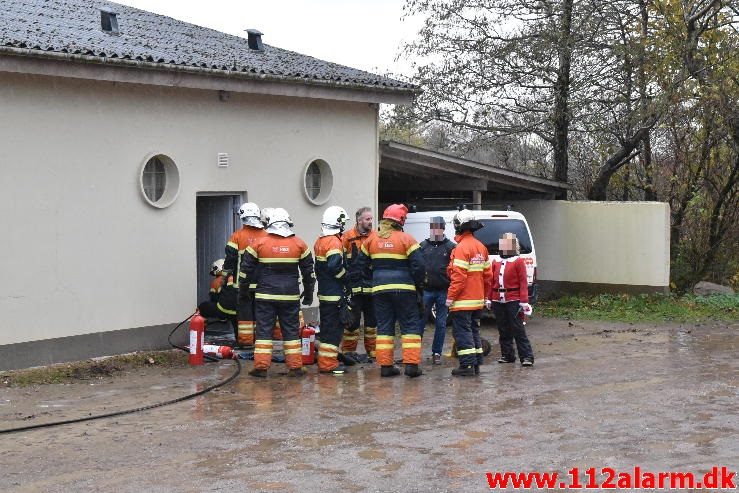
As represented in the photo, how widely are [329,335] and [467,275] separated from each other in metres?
1.70

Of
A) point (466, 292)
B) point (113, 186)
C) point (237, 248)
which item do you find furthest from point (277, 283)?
point (113, 186)

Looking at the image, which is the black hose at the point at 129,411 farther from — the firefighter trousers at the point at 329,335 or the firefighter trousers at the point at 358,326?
the firefighter trousers at the point at 358,326

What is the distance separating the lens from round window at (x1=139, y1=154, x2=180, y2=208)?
14148 mm

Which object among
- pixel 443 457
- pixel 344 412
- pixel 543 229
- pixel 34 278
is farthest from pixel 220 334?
pixel 543 229

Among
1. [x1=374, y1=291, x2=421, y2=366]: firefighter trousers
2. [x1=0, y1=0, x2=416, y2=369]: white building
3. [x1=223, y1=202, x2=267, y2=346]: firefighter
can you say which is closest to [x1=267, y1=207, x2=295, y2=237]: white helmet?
[x1=223, y1=202, x2=267, y2=346]: firefighter

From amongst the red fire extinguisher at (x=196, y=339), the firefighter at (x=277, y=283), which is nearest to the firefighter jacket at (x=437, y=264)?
the firefighter at (x=277, y=283)

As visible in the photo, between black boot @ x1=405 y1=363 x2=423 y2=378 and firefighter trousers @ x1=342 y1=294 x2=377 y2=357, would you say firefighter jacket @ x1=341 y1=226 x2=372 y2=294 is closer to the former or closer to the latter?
firefighter trousers @ x1=342 y1=294 x2=377 y2=357

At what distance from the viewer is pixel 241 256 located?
44.0ft

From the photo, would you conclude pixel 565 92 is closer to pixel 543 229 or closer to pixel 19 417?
pixel 543 229

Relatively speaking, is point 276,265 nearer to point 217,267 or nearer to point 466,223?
point 466,223

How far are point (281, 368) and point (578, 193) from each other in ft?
52.7

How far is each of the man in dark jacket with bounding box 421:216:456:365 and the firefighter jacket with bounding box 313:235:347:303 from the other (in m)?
1.21

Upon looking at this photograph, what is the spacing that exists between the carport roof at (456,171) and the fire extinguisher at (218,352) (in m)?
6.04

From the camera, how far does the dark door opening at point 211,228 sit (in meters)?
15.5
